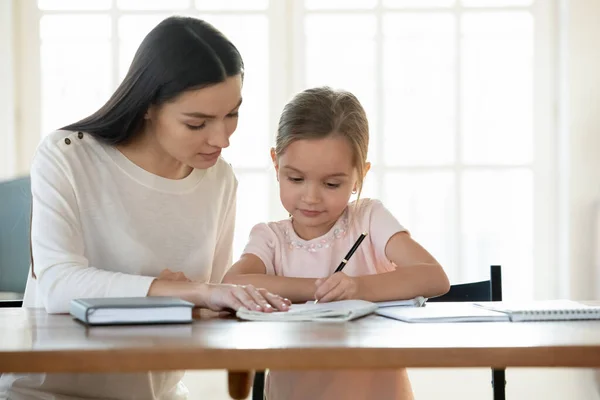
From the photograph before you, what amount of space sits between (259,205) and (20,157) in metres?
1.03

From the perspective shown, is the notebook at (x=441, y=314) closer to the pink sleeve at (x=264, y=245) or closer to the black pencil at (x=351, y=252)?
the black pencil at (x=351, y=252)

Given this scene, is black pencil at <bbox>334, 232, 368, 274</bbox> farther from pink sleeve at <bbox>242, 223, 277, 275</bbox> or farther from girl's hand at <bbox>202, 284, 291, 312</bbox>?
girl's hand at <bbox>202, 284, 291, 312</bbox>

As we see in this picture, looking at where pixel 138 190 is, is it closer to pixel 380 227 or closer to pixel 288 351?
pixel 380 227

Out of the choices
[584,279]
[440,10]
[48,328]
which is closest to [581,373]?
[584,279]

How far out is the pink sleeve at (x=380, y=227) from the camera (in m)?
1.94

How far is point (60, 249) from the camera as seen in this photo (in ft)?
5.49

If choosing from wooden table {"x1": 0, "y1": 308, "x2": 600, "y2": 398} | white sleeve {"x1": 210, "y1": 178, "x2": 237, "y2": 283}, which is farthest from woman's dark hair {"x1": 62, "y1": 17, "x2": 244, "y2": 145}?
wooden table {"x1": 0, "y1": 308, "x2": 600, "y2": 398}

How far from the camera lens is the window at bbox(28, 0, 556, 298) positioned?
12.6 ft

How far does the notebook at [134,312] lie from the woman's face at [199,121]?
504 mm

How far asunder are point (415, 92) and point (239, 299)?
2504 mm

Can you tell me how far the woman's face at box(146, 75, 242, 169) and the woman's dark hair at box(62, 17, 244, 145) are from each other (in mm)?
17

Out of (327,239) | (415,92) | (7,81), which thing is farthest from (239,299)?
(7,81)

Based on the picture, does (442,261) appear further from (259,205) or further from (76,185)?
(76,185)

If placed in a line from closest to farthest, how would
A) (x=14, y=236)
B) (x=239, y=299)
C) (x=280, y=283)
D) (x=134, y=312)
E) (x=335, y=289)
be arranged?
(x=134, y=312) → (x=239, y=299) → (x=335, y=289) → (x=280, y=283) → (x=14, y=236)
